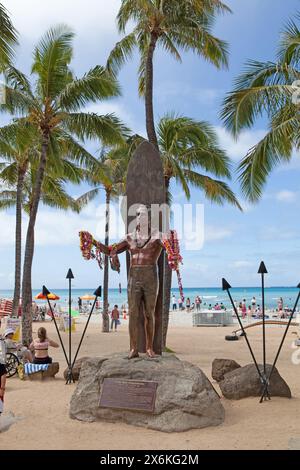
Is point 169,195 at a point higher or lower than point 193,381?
higher

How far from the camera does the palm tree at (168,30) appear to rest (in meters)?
13.0

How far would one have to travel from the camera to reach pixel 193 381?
20.5 feet

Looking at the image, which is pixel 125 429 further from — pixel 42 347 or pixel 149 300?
pixel 42 347

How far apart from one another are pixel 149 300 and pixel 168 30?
949 cm

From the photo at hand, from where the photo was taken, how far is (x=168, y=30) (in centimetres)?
1340

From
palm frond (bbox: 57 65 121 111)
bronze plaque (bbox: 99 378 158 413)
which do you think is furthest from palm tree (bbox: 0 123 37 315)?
bronze plaque (bbox: 99 378 158 413)

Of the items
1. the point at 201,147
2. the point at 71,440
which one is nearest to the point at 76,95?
the point at 201,147

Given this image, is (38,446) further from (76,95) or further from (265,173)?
(76,95)

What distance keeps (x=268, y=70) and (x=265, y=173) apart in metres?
2.39

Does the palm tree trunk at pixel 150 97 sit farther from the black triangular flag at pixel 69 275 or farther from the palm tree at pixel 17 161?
the black triangular flag at pixel 69 275

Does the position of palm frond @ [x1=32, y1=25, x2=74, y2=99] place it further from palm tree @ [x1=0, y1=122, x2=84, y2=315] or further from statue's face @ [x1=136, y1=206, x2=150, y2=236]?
statue's face @ [x1=136, y1=206, x2=150, y2=236]

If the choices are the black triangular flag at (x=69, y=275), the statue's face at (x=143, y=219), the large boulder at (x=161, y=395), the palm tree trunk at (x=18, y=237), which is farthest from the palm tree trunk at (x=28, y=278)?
the statue's face at (x=143, y=219)

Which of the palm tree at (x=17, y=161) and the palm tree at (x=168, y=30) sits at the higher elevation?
the palm tree at (x=168, y=30)

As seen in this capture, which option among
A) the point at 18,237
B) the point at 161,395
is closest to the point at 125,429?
the point at 161,395
